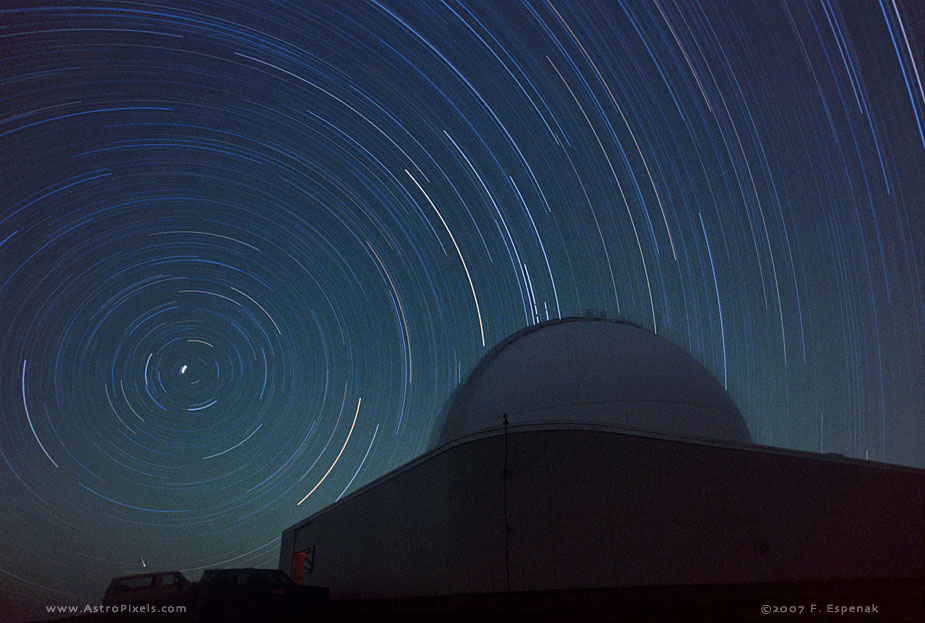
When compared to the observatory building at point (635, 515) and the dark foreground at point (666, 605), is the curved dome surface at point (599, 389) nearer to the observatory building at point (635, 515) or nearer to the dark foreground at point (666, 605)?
the observatory building at point (635, 515)

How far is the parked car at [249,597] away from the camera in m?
8.98

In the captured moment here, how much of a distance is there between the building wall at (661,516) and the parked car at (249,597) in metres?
3.03

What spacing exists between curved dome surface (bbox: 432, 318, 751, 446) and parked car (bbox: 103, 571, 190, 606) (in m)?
6.81

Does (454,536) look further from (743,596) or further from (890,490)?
(890,490)

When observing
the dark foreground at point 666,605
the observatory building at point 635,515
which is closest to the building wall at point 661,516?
the observatory building at point 635,515

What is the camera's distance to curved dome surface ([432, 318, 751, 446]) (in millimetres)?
12727

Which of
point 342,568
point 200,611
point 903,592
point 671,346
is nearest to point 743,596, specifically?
point 903,592

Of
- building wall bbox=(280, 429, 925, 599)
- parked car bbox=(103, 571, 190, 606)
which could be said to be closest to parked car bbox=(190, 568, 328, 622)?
parked car bbox=(103, 571, 190, 606)

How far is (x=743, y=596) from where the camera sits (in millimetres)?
9039

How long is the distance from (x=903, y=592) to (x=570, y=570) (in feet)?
18.6

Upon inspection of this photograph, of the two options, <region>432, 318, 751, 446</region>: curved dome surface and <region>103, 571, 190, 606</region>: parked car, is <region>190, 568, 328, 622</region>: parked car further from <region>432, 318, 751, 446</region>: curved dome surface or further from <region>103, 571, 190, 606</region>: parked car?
<region>432, 318, 751, 446</region>: curved dome surface

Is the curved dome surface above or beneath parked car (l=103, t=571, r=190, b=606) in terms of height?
above

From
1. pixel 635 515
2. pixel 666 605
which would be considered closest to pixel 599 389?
pixel 635 515

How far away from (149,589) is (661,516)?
34.7 feet
